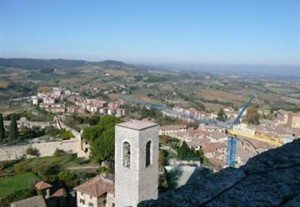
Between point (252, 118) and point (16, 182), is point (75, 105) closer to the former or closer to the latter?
point (252, 118)

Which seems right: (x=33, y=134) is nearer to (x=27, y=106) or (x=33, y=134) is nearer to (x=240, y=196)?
(x=27, y=106)

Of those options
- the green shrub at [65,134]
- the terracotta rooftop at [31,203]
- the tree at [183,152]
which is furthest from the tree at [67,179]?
the green shrub at [65,134]

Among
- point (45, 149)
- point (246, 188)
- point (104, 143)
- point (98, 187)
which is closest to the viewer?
point (246, 188)

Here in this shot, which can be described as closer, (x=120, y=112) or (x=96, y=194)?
(x=96, y=194)

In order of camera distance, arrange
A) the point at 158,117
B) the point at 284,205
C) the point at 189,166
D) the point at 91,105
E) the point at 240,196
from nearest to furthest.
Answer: the point at 284,205 < the point at 240,196 < the point at 189,166 < the point at 158,117 < the point at 91,105

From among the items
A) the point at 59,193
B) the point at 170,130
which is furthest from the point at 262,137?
the point at 59,193

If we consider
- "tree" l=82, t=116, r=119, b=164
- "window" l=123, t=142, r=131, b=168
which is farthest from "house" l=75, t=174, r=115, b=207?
"tree" l=82, t=116, r=119, b=164

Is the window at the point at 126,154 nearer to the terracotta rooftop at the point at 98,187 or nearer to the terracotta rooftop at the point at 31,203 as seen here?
the terracotta rooftop at the point at 98,187

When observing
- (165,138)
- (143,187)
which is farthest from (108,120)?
(143,187)
